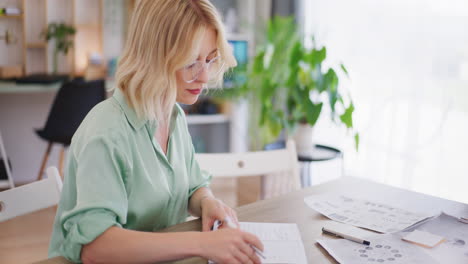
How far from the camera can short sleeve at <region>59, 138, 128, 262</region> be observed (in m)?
0.88

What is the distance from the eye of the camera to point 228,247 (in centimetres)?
88

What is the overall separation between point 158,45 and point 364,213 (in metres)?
0.72

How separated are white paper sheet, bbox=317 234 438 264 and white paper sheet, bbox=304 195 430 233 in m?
0.08

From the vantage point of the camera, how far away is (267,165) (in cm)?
168

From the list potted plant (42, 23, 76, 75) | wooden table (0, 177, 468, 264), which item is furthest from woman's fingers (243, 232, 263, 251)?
potted plant (42, 23, 76, 75)

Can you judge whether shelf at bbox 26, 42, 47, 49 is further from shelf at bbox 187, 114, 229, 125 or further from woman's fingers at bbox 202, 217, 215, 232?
woman's fingers at bbox 202, 217, 215, 232

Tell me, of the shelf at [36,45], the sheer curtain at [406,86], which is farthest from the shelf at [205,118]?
the shelf at [36,45]

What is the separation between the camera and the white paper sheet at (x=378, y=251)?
3.19ft

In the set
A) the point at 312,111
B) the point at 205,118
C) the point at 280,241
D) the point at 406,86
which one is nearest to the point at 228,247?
the point at 280,241

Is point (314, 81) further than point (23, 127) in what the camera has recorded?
No

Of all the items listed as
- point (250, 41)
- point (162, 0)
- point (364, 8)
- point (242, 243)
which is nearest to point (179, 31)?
point (162, 0)

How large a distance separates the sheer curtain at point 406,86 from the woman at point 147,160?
69.6 inches

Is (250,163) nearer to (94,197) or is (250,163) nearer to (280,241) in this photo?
(280,241)

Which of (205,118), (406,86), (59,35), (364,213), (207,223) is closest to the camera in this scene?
(207,223)
